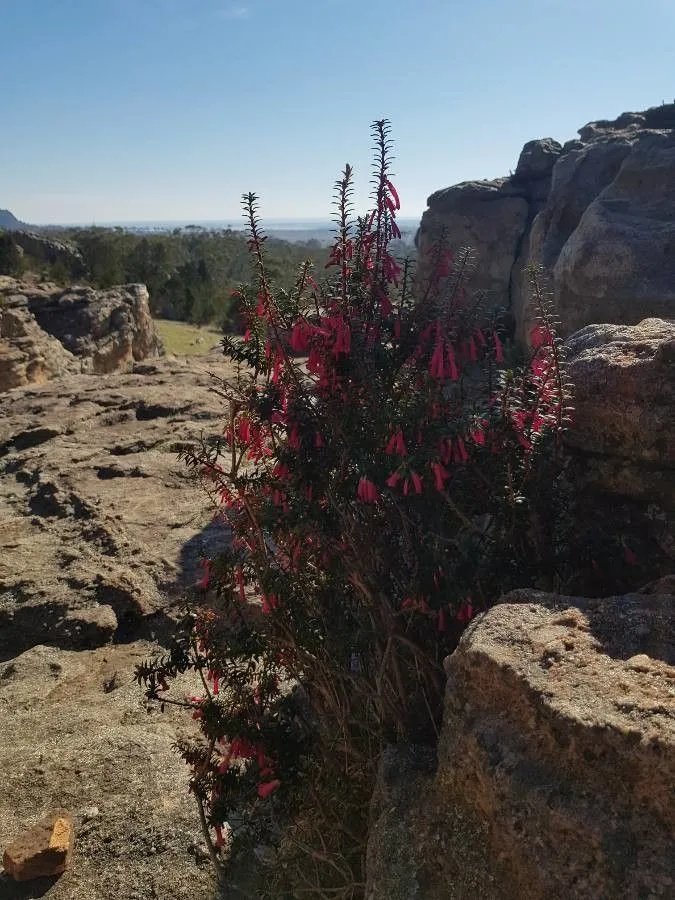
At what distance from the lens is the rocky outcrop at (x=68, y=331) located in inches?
508

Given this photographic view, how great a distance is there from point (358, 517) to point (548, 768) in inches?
43.7

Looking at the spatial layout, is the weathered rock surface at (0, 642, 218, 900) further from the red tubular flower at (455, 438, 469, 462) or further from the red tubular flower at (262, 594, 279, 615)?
the red tubular flower at (455, 438, 469, 462)

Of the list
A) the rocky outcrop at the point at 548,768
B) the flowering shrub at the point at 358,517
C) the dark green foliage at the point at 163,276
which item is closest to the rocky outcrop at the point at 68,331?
the dark green foliage at the point at 163,276

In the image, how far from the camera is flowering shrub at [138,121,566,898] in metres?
2.50

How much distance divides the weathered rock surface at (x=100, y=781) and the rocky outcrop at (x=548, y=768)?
135cm

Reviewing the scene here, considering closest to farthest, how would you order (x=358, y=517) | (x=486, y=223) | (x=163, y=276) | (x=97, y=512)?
1. (x=358, y=517)
2. (x=97, y=512)
3. (x=486, y=223)
4. (x=163, y=276)

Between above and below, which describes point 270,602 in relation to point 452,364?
below

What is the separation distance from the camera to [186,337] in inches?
1104

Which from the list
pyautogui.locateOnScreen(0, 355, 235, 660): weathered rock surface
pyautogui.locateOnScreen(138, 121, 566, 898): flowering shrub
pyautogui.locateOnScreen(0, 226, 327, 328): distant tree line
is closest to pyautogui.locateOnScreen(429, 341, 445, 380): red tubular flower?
pyautogui.locateOnScreen(138, 121, 566, 898): flowering shrub

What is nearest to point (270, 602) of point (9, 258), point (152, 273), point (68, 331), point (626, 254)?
point (626, 254)

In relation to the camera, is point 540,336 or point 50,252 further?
point 50,252

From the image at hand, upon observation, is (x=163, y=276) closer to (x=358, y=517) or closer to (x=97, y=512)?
(x=97, y=512)

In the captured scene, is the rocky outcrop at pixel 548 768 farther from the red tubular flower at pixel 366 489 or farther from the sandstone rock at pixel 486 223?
the sandstone rock at pixel 486 223

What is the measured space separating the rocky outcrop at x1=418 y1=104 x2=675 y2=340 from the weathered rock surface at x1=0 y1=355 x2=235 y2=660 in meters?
3.21
